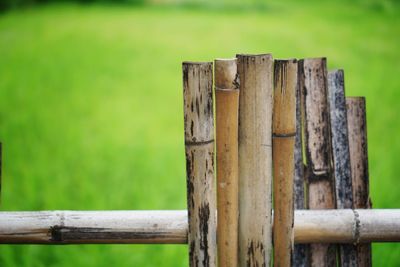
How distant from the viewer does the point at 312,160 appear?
127 centimetres

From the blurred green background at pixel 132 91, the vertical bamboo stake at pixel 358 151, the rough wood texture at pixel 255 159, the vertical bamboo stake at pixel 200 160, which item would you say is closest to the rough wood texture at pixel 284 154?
the rough wood texture at pixel 255 159

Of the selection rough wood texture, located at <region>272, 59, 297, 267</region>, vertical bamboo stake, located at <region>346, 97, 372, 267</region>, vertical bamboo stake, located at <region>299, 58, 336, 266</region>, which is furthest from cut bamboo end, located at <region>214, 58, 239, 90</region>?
vertical bamboo stake, located at <region>346, 97, 372, 267</region>

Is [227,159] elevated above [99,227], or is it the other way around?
[227,159]

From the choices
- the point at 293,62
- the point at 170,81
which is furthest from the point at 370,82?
the point at 293,62

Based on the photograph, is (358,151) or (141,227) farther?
(358,151)

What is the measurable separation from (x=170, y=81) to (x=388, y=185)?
2.60m

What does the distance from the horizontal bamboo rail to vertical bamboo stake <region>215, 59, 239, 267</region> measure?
125mm

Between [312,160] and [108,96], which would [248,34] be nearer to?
[108,96]

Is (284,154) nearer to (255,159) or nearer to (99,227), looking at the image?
(255,159)

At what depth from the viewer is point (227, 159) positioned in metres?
1.04

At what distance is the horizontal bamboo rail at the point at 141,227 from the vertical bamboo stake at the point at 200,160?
0.24 feet

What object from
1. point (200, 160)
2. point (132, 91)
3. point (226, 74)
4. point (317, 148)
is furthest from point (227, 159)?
point (132, 91)

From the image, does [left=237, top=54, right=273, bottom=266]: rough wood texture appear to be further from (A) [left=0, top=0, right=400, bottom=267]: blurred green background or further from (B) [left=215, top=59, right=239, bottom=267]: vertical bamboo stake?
(A) [left=0, top=0, right=400, bottom=267]: blurred green background

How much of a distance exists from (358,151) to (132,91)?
3.23 metres
